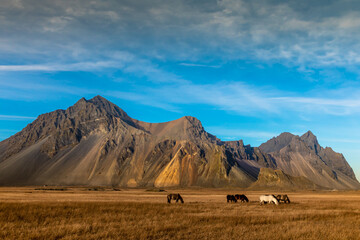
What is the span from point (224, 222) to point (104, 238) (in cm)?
1011

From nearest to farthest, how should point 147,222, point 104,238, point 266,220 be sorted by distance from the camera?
1. point 104,238
2. point 147,222
3. point 266,220

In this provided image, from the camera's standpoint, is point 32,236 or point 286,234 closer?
point 32,236

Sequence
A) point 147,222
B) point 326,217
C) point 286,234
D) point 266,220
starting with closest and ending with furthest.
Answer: point 286,234
point 147,222
point 266,220
point 326,217

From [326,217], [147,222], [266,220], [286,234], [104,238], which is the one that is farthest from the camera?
[326,217]

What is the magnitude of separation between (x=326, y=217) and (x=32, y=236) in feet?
79.3

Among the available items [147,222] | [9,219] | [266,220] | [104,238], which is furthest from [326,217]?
[9,219]

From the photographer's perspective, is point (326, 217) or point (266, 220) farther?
point (326, 217)

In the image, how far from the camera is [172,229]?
20.9 metres

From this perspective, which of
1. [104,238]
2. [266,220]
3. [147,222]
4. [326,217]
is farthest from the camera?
[326,217]

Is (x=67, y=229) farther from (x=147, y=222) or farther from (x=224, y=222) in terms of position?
(x=224, y=222)

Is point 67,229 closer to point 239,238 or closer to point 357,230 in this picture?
point 239,238

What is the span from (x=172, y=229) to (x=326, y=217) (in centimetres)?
1579

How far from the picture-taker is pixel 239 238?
1781 centimetres

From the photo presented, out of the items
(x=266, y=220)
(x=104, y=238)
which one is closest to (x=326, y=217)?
(x=266, y=220)
